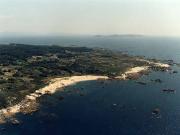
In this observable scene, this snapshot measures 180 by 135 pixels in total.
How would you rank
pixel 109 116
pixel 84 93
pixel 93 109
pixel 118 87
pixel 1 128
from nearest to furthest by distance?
pixel 1 128, pixel 109 116, pixel 93 109, pixel 84 93, pixel 118 87

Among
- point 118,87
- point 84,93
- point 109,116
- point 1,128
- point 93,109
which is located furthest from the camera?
point 118,87

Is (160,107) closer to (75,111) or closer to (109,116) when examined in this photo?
(109,116)

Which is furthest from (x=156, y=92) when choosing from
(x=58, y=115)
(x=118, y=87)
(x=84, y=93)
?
(x=58, y=115)

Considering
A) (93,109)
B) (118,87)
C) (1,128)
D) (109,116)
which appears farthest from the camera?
(118,87)

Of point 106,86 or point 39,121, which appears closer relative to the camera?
point 39,121

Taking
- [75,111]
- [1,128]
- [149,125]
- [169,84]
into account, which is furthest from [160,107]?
[1,128]

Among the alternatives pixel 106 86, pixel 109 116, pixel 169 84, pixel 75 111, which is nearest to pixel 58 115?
pixel 75 111

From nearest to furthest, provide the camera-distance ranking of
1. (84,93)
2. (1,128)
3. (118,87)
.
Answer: (1,128)
(84,93)
(118,87)

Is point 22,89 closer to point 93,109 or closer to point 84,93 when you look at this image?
point 84,93

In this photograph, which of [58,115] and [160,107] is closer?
[58,115]
